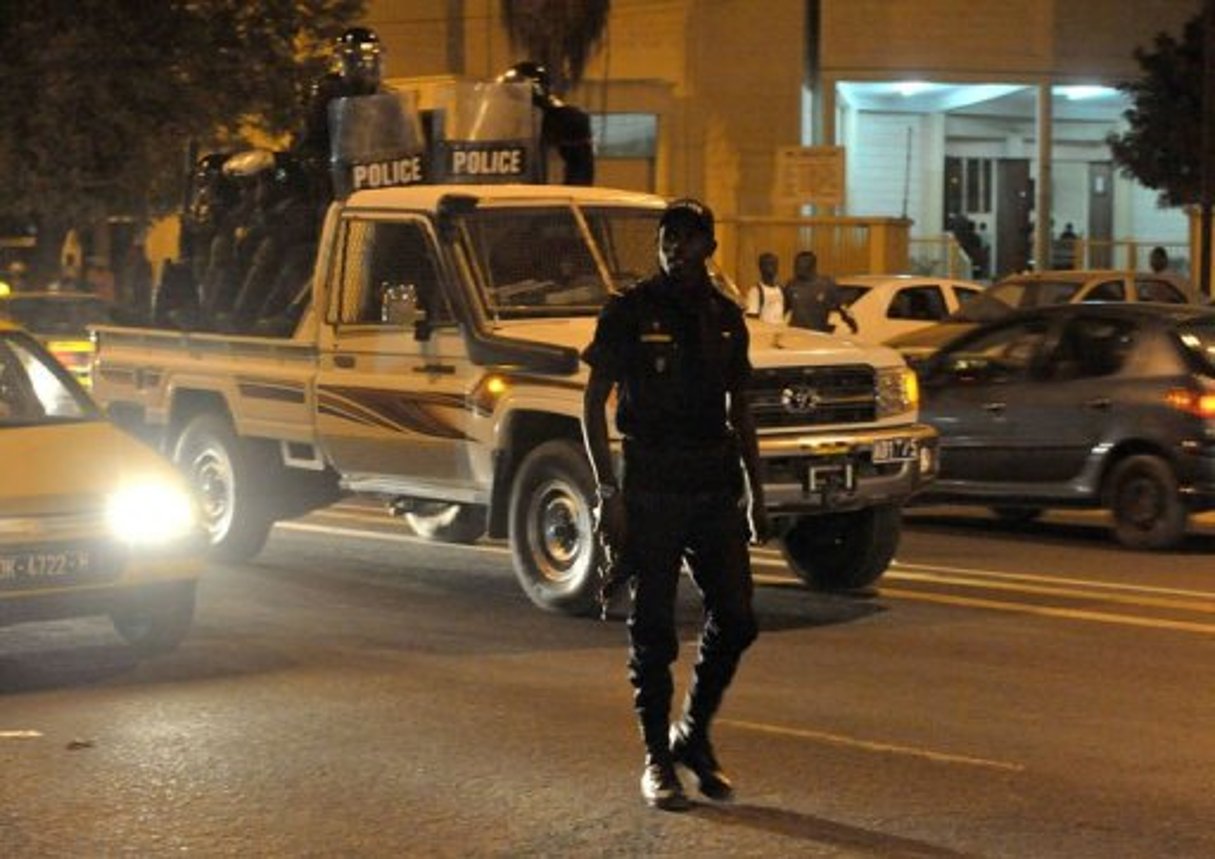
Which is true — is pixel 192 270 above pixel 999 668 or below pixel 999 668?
above

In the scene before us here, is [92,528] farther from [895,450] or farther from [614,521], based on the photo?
[895,450]

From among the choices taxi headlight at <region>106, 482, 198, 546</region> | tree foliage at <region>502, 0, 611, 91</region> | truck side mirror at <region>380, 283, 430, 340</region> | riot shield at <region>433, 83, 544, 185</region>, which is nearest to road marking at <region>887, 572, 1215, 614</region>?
truck side mirror at <region>380, 283, 430, 340</region>

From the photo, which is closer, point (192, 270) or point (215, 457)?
point (215, 457)

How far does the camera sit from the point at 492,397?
11484 millimetres

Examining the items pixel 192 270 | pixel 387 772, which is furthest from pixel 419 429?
pixel 387 772

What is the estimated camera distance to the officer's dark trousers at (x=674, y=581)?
6965mm

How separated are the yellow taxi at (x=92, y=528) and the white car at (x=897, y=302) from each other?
14.8 meters

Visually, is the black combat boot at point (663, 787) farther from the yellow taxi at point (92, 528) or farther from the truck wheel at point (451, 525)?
the truck wheel at point (451, 525)

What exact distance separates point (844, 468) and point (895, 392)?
713mm

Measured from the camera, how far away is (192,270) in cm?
1469

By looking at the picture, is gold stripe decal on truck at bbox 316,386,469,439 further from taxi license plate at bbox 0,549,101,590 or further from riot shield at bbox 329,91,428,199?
taxi license plate at bbox 0,549,101,590

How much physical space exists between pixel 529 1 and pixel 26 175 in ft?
26.8

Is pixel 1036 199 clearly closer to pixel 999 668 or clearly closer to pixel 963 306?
pixel 963 306

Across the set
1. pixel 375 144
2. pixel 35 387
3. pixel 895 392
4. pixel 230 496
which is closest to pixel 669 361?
pixel 35 387
